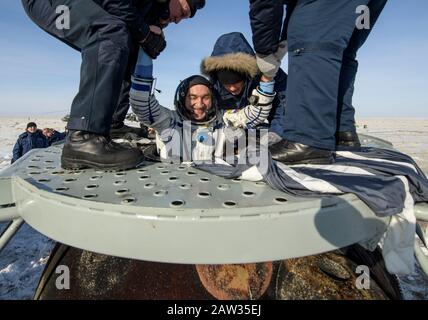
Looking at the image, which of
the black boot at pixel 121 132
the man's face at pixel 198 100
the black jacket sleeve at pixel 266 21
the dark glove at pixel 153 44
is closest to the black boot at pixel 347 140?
the black jacket sleeve at pixel 266 21

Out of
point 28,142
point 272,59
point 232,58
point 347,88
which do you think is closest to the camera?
point 272,59

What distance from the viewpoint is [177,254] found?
40.7 inches

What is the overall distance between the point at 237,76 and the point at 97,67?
5.76 feet

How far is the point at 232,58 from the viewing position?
3.06 m

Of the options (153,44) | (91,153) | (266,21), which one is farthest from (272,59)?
(91,153)

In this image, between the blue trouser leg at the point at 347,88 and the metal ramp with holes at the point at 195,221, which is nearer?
the metal ramp with holes at the point at 195,221

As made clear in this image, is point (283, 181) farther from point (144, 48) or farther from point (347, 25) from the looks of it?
point (144, 48)

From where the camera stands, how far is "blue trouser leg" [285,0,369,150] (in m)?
1.56

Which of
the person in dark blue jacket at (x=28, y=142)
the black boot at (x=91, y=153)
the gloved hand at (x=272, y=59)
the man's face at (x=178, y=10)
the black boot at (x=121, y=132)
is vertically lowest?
the person in dark blue jacket at (x=28, y=142)

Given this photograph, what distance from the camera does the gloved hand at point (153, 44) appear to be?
177 centimetres

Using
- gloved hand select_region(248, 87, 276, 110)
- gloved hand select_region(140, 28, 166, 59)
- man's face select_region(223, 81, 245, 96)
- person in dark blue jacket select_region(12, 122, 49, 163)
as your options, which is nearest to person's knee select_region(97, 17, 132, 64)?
gloved hand select_region(140, 28, 166, 59)

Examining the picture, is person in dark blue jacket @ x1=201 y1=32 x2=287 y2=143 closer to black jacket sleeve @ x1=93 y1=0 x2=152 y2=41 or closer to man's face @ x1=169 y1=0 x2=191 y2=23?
man's face @ x1=169 y1=0 x2=191 y2=23

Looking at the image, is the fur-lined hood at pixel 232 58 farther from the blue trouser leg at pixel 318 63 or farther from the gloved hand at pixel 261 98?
the blue trouser leg at pixel 318 63

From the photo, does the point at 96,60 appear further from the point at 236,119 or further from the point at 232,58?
the point at 232,58
